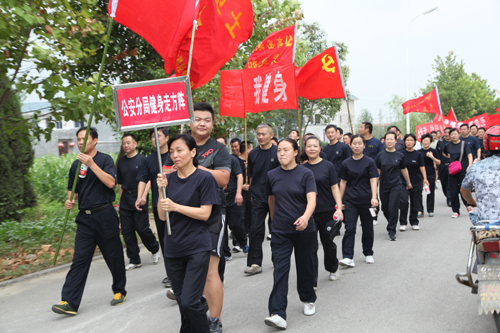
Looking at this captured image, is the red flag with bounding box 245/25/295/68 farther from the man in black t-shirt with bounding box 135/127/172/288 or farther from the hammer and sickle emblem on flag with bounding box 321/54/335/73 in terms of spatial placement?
the man in black t-shirt with bounding box 135/127/172/288

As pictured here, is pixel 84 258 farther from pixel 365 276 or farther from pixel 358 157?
pixel 358 157

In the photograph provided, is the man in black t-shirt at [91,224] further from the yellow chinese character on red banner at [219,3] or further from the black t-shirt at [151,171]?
the yellow chinese character on red banner at [219,3]

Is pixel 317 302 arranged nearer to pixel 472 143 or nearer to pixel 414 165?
pixel 414 165

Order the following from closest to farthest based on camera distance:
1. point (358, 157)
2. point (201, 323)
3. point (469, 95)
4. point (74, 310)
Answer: point (201, 323)
point (74, 310)
point (358, 157)
point (469, 95)

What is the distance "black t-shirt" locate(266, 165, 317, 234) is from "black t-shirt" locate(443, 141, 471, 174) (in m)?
7.90

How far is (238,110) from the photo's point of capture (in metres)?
7.64

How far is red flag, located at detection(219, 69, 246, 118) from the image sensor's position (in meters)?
7.63

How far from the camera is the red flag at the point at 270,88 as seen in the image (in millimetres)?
7281

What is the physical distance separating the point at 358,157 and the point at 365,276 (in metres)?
1.79

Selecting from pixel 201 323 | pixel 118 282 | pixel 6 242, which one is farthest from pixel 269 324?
pixel 6 242

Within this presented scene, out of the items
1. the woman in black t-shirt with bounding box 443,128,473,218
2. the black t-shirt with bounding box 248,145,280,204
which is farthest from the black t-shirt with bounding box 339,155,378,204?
the woman in black t-shirt with bounding box 443,128,473,218

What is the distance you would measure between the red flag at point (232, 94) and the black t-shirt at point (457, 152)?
6.38 m

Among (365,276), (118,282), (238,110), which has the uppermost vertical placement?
(238,110)

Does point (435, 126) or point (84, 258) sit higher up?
point (435, 126)
